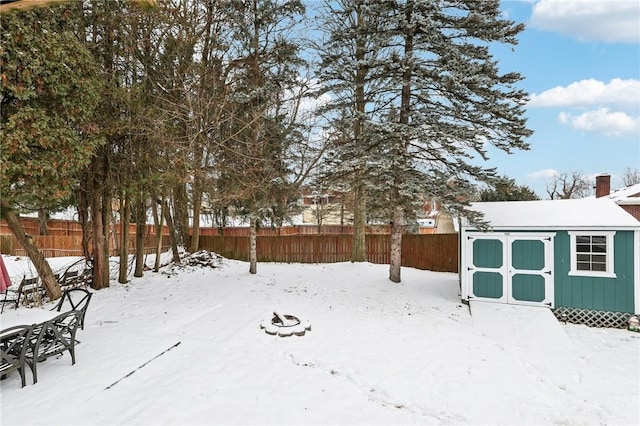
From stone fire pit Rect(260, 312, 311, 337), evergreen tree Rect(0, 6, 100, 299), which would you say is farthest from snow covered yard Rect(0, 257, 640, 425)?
evergreen tree Rect(0, 6, 100, 299)

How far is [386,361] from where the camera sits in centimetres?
512

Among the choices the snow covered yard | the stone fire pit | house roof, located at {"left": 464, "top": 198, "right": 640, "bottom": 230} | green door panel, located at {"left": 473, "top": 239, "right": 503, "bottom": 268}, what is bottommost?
the snow covered yard

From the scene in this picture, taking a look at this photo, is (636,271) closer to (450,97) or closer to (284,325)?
(450,97)

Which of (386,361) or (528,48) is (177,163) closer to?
(386,361)

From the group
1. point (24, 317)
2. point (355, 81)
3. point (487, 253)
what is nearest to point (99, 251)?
point (24, 317)

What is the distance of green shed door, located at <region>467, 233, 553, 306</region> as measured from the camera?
300 inches

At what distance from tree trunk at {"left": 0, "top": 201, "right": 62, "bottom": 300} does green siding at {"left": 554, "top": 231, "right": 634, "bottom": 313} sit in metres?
11.3

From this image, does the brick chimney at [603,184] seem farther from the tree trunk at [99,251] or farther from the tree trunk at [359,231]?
the tree trunk at [99,251]

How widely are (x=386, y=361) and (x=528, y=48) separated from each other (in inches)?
347

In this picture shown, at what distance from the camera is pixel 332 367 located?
482 cm

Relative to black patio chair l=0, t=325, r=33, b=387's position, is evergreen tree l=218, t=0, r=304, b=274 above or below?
above

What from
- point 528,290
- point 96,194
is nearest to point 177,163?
point 96,194

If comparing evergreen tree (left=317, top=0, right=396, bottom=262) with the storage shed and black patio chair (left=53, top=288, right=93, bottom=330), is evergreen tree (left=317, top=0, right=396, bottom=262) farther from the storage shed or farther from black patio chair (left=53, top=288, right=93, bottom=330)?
black patio chair (left=53, top=288, right=93, bottom=330)

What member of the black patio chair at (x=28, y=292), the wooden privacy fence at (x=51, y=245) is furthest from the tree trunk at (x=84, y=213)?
the wooden privacy fence at (x=51, y=245)
